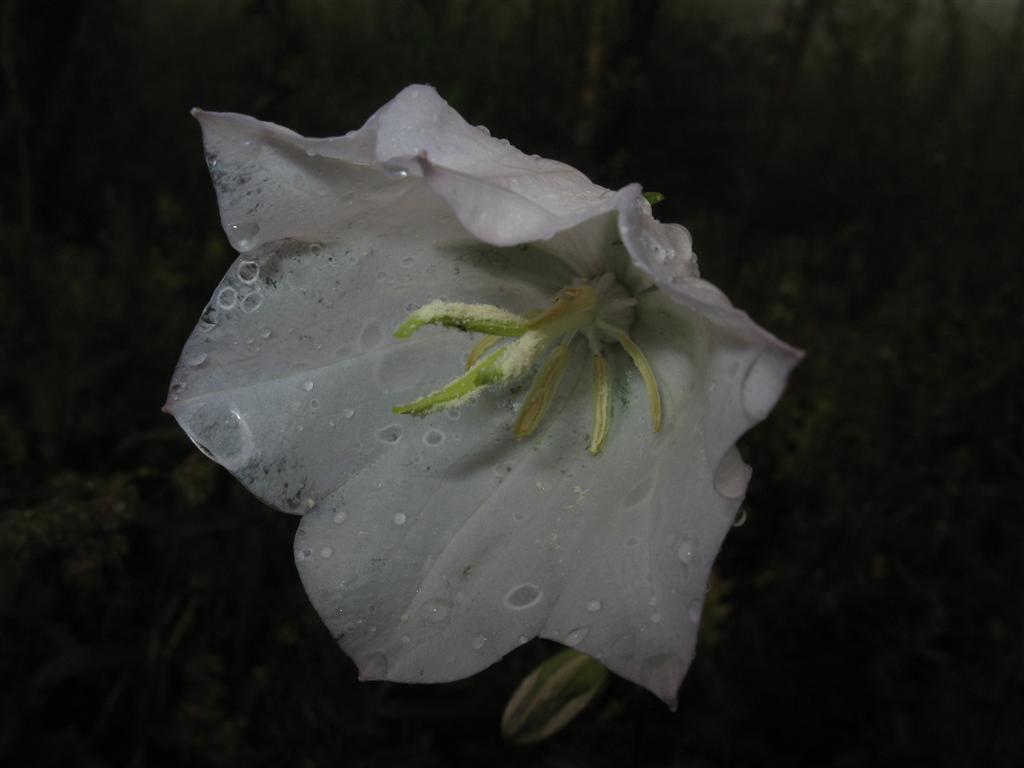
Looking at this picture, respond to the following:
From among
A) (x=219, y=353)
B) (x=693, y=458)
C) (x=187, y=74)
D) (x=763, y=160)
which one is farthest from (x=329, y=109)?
(x=693, y=458)

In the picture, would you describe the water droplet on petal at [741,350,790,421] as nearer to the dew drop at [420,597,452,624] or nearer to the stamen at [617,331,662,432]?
the stamen at [617,331,662,432]

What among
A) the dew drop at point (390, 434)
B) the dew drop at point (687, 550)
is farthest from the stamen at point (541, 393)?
the dew drop at point (687, 550)

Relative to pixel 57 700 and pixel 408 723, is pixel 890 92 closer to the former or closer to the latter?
pixel 408 723

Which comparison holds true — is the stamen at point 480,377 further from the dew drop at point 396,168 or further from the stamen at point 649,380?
the dew drop at point 396,168

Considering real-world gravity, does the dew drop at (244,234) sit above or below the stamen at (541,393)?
above

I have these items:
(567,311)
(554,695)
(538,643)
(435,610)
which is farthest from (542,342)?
(538,643)

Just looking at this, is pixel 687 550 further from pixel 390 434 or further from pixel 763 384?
pixel 390 434

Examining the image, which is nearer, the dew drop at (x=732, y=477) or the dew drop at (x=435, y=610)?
the dew drop at (x=732, y=477)
